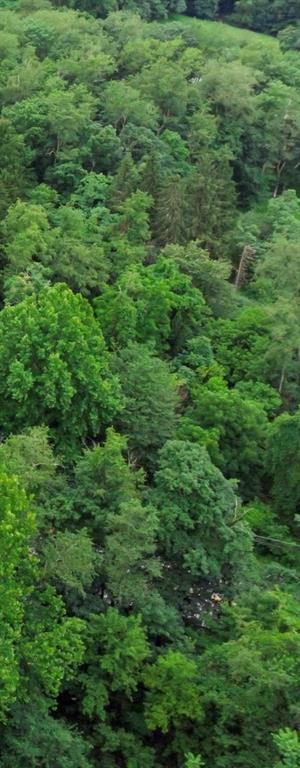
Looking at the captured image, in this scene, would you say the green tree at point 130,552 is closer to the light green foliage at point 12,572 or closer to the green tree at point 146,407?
the light green foliage at point 12,572

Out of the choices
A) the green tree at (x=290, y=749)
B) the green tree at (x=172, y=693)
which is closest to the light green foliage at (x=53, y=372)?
the green tree at (x=172, y=693)

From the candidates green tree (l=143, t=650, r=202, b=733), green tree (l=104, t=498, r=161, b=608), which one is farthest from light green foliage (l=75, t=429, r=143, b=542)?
green tree (l=143, t=650, r=202, b=733)

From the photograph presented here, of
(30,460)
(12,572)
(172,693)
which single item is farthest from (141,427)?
(12,572)

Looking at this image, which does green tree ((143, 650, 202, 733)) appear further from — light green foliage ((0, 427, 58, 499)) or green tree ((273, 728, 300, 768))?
light green foliage ((0, 427, 58, 499))

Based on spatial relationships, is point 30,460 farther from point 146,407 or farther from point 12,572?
point 146,407

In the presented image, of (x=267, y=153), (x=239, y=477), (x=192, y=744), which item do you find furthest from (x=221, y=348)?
(x=267, y=153)

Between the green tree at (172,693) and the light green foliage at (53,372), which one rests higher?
the light green foliage at (53,372)

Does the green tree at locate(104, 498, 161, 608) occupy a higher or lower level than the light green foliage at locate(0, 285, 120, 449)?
lower

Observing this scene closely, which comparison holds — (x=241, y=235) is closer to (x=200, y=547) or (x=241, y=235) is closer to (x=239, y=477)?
(x=239, y=477)
